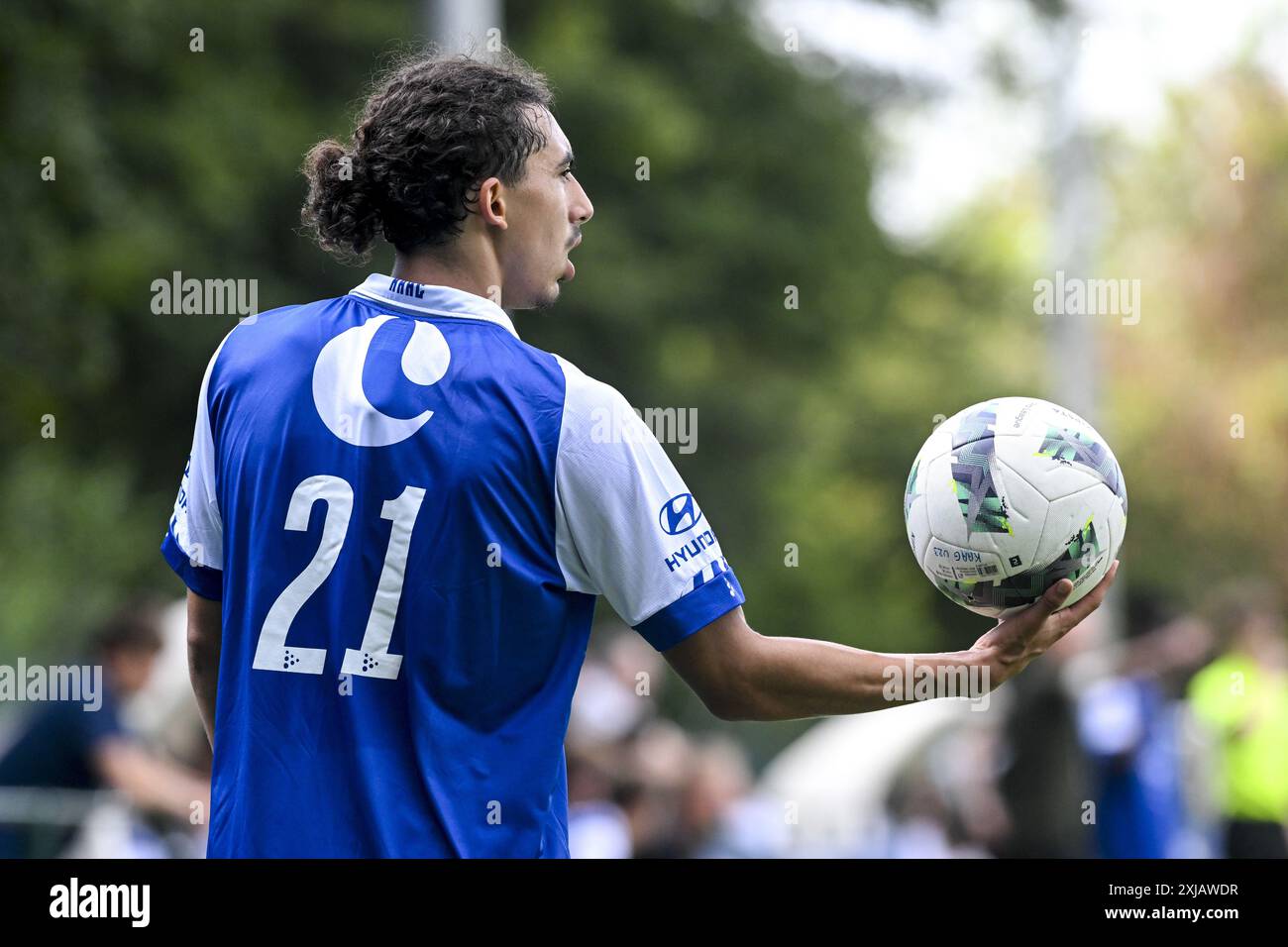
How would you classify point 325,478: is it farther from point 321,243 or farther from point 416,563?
point 321,243

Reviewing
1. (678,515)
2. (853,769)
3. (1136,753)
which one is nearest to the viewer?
(678,515)

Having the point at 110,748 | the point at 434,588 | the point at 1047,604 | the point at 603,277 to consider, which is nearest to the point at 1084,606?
the point at 1047,604

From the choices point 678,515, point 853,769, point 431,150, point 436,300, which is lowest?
point 853,769

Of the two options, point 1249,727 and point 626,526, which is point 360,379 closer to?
point 626,526

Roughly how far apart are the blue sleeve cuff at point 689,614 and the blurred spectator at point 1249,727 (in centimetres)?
829

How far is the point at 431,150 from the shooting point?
11.0 feet

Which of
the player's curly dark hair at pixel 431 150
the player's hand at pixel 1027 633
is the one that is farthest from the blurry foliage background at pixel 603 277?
the player's hand at pixel 1027 633

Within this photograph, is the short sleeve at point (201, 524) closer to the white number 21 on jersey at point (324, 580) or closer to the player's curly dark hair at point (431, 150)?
the white number 21 on jersey at point (324, 580)

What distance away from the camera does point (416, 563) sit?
9.96ft

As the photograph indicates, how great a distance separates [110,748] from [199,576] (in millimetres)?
4337

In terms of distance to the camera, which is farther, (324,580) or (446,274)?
(446,274)

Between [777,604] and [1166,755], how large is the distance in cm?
1344

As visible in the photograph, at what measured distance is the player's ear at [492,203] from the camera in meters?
3.34

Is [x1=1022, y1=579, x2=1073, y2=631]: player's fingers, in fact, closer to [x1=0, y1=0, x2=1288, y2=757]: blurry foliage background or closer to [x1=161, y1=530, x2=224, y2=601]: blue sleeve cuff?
[x1=161, y1=530, x2=224, y2=601]: blue sleeve cuff
